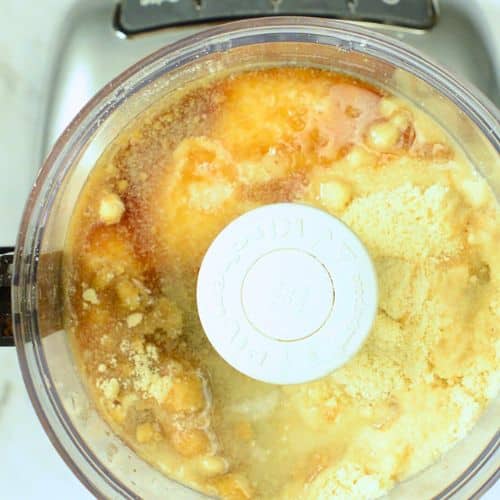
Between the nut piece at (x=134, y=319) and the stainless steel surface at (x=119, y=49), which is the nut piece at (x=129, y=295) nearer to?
the nut piece at (x=134, y=319)

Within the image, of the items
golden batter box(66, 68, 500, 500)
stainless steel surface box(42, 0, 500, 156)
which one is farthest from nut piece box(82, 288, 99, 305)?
stainless steel surface box(42, 0, 500, 156)

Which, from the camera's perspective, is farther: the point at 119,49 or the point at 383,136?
the point at 119,49

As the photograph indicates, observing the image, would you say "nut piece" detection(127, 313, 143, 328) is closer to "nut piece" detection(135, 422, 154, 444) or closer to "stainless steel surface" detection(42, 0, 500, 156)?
"nut piece" detection(135, 422, 154, 444)

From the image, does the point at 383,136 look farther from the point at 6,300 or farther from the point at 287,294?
the point at 6,300

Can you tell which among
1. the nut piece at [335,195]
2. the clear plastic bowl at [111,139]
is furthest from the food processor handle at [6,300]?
the nut piece at [335,195]

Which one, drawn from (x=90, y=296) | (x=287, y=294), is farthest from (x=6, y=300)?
(x=287, y=294)

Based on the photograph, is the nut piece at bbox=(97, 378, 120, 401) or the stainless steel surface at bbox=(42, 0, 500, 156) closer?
the nut piece at bbox=(97, 378, 120, 401)

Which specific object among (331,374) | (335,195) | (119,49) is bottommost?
(331,374)

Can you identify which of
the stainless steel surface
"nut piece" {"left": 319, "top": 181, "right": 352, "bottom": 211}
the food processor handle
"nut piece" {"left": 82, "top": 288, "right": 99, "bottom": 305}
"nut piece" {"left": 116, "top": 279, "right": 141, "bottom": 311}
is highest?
the stainless steel surface
